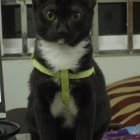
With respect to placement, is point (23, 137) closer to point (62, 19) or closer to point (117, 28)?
point (62, 19)

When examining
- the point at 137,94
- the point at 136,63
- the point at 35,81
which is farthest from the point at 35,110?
the point at 136,63

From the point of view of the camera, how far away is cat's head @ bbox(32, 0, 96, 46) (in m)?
0.89

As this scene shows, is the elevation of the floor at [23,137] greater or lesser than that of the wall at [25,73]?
lesser

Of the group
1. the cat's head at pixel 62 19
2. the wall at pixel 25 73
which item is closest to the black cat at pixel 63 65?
the cat's head at pixel 62 19

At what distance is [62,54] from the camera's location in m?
0.95

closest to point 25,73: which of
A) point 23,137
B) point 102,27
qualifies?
point 102,27

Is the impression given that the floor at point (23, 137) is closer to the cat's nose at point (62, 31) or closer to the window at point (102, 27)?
the cat's nose at point (62, 31)

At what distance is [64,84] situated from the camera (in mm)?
913

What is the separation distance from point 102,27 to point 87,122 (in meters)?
1.19

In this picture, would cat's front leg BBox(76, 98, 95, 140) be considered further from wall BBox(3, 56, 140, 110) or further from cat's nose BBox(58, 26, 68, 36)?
wall BBox(3, 56, 140, 110)

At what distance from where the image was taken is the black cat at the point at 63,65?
0.90 meters

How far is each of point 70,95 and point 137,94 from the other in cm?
100

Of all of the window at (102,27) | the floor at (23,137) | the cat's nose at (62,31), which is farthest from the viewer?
the window at (102,27)

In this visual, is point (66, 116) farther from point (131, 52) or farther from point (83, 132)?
point (131, 52)
